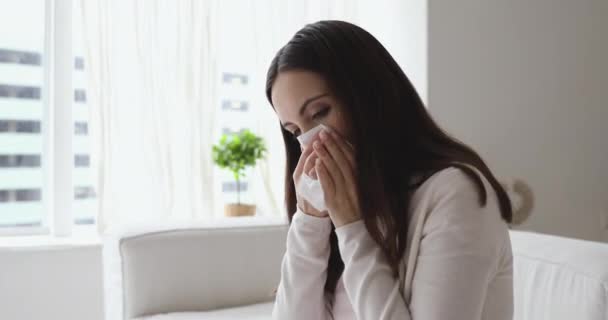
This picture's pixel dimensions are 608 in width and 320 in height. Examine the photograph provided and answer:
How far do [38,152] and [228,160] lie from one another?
0.87 meters

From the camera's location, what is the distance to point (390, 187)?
89 centimetres

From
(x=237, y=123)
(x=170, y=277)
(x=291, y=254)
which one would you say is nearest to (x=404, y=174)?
(x=291, y=254)

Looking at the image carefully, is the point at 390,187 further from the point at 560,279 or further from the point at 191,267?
the point at 191,267

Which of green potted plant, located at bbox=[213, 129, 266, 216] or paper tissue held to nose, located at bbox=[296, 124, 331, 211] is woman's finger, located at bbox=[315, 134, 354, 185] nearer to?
paper tissue held to nose, located at bbox=[296, 124, 331, 211]

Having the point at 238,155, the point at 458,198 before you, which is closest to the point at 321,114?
the point at 458,198

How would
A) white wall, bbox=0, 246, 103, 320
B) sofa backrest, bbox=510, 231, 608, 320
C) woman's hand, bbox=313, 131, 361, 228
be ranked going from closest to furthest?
woman's hand, bbox=313, 131, 361, 228
sofa backrest, bbox=510, 231, 608, 320
white wall, bbox=0, 246, 103, 320

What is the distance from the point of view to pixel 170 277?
1.77 metres

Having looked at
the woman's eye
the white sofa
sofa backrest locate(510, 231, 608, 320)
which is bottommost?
the white sofa

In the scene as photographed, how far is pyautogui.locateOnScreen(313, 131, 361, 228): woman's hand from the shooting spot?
862 mm

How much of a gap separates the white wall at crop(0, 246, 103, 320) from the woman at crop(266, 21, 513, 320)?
170 cm

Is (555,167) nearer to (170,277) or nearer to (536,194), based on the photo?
(536,194)

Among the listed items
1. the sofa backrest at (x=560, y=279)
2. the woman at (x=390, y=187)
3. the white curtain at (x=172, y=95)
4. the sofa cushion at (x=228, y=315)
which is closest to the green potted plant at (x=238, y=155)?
the white curtain at (x=172, y=95)

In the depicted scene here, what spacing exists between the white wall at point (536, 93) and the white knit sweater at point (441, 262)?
1869mm

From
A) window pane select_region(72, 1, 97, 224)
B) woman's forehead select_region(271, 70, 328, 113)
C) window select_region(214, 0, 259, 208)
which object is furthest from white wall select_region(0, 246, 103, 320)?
woman's forehead select_region(271, 70, 328, 113)
